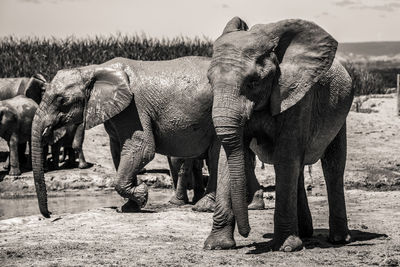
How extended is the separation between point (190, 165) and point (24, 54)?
1990 cm

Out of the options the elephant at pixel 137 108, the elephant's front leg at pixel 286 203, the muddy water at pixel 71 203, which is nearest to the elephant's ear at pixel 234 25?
the elephant's front leg at pixel 286 203

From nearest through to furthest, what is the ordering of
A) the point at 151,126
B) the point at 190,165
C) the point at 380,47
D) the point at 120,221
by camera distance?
the point at 120,221, the point at 151,126, the point at 190,165, the point at 380,47

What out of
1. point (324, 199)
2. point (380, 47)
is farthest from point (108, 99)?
→ point (380, 47)

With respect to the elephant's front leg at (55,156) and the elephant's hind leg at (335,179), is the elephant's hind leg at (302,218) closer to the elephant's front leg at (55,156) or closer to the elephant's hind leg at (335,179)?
the elephant's hind leg at (335,179)

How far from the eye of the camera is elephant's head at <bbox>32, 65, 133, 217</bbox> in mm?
13082

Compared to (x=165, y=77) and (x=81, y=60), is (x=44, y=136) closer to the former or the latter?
(x=165, y=77)

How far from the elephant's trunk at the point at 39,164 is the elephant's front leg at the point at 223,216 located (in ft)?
11.3

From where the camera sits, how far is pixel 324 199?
49.9 ft

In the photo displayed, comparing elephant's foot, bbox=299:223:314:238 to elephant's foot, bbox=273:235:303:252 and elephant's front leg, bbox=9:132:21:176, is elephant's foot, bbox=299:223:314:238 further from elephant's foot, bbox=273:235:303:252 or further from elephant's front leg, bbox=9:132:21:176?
elephant's front leg, bbox=9:132:21:176

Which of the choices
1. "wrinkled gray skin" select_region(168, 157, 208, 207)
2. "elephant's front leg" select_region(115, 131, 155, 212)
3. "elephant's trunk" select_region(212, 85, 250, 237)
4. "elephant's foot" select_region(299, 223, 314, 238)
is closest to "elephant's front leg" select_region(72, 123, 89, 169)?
"wrinkled gray skin" select_region(168, 157, 208, 207)

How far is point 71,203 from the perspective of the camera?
55.1 feet

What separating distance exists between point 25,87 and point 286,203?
48.0 ft

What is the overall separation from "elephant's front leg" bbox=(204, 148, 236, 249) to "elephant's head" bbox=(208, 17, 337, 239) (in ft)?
2.09

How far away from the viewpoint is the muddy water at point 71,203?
15766 millimetres
